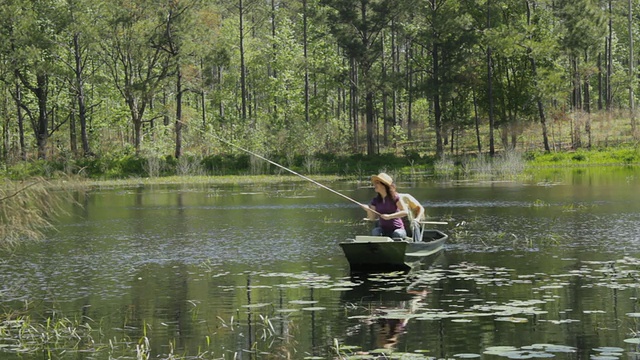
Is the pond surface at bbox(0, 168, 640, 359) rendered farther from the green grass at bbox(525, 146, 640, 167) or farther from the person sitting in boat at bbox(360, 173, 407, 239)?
the green grass at bbox(525, 146, 640, 167)

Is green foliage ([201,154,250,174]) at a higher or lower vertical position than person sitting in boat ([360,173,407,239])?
higher

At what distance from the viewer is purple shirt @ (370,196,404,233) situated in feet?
62.7

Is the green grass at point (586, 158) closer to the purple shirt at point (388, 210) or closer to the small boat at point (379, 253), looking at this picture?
the purple shirt at point (388, 210)

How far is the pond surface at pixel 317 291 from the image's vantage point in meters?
11.8

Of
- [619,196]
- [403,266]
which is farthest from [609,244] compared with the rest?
[619,196]

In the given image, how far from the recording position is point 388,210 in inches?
754

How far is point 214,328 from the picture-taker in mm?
13164

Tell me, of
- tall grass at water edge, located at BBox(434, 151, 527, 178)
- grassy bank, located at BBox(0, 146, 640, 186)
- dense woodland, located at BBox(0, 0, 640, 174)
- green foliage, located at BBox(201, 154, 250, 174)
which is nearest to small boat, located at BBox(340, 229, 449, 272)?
tall grass at water edge, located at BBox(434, 151, 527, 178)

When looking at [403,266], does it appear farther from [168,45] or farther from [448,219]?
[168,45]

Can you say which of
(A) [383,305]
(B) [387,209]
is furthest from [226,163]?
(A) [383,305]

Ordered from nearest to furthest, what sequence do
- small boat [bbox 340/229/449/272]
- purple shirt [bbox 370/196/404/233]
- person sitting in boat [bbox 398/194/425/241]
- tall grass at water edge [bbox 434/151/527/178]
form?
small boat [bbox 340/229/449/272]
purple shirt [bbox 370/196/404/233]
person sitting in boat [bbox 398/194/425/241]
tall grass at water edge [bbox 434/151/527/178]

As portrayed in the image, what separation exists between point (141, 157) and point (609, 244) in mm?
45799

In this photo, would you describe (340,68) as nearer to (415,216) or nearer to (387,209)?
(415,216)

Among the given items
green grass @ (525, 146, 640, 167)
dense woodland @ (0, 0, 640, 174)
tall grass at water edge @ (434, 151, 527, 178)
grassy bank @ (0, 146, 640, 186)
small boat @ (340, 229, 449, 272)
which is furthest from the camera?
dense woodland @ (0, 0, 640, 174)
